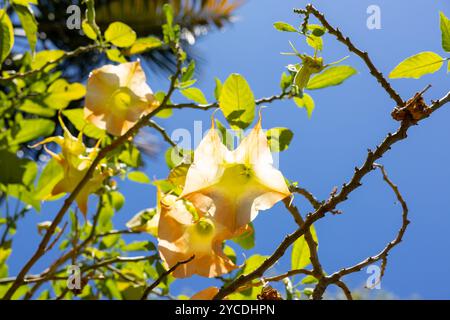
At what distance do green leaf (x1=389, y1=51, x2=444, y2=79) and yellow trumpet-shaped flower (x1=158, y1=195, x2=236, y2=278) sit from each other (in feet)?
0.97

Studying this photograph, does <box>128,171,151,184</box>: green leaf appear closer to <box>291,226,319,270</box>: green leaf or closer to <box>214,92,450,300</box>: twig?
<box>291,226,319,270</box>: green leaf

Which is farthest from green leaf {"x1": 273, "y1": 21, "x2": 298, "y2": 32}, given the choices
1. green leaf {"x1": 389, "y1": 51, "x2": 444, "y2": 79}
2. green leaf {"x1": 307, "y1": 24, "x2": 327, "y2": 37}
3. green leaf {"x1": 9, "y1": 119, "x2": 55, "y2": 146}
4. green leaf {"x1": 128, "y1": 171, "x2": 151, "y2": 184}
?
green leaf {"x1": 9, "y1": 119, "x2": 55, "y2": 146}

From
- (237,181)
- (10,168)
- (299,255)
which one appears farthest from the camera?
(10,168)

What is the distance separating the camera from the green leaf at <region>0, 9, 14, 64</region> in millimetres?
1128

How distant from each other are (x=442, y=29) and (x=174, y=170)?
1.21 ft

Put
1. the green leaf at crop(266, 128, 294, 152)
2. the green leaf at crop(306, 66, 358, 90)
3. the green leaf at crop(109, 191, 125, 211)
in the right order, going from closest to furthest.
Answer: the green leaf at crop(266, 128, 294, 152) < the green leaf at crop(306, 66, 358, 90) < the green leaf at crop(109, 191, 125, 211)

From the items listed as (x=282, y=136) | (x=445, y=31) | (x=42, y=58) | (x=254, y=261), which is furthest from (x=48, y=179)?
(x=445, y=31)

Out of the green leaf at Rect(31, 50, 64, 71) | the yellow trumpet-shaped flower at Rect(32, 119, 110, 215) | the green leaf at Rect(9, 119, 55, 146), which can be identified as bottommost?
the yellow trumpet-shaped flower at Rect(32, 119, 110, 215)

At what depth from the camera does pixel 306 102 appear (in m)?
1.15

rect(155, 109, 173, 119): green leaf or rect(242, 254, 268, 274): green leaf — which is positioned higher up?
rect(155, 109, 173, 119): green leaf

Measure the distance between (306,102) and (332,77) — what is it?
0.16 m

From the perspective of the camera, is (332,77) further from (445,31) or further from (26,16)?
(26,16)
